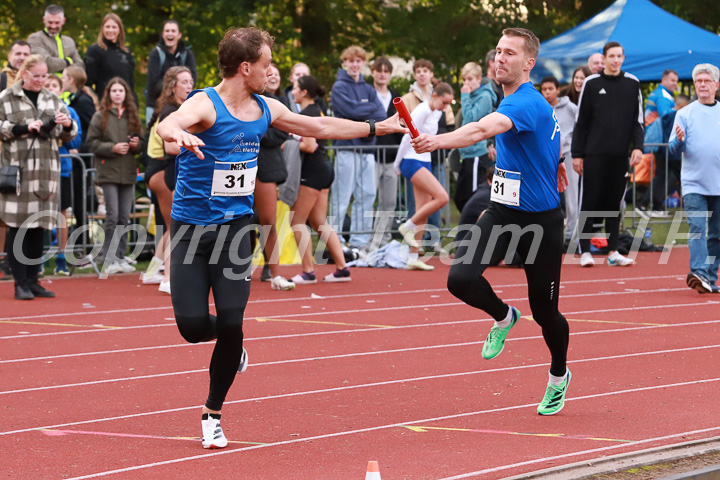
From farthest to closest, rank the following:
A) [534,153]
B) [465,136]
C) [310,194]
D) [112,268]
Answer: [112,268] → [310,194] → [534,153] → [465,136]

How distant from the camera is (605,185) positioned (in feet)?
47.6

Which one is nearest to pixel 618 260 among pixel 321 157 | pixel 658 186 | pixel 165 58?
pixel 321 157

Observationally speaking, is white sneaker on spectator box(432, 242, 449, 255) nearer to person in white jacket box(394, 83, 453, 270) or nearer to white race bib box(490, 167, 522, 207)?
person in white jacket box(394, 83, 453, 270)

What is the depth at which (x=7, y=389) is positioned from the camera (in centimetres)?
742

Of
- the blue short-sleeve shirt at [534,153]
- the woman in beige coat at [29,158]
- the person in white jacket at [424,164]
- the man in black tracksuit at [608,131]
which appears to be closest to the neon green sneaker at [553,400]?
the blue short-sleeve shirt at [534,153]

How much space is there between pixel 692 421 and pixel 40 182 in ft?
24.0

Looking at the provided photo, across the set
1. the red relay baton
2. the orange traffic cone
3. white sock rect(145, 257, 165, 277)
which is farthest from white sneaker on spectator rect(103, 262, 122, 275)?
the orange traffic cone

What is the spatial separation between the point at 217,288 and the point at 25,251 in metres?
6.15

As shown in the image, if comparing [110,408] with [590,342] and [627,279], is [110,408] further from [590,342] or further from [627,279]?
[627,279]

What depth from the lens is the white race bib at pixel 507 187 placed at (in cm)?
661

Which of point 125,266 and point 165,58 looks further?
Answer: point 165,58

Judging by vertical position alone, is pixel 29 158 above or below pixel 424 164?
above

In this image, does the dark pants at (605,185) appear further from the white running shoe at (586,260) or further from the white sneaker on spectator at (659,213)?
the white sneaker on spectator at (659,213)

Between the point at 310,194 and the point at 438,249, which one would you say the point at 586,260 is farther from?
the point at 310,194
